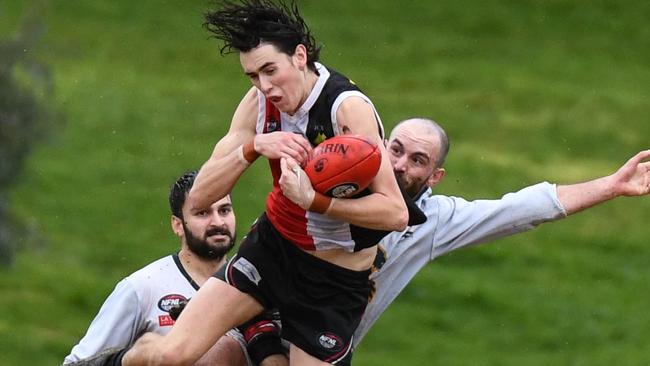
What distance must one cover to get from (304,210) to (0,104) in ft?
32.4

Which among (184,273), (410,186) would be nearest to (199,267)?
(184,273)

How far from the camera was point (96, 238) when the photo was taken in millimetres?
21859

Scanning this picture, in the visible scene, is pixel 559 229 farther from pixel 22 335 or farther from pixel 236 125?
pixel 236 125

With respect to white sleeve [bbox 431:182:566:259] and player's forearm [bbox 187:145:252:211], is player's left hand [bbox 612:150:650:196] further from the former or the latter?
player's forearm [bbox 187:145:252:211]

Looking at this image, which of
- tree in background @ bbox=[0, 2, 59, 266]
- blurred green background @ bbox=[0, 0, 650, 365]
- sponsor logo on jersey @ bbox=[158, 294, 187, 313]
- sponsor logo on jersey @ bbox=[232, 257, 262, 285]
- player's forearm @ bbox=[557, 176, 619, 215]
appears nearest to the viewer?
sponsor logo on jersey @ bbox=[232, 257, 262, 285]

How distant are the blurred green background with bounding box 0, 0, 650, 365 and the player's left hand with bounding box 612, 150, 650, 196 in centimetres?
1030

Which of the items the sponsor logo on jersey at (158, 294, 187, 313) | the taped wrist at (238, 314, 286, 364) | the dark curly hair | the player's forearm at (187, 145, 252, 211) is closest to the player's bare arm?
the player's forearm at (187, 145, 252, 211)

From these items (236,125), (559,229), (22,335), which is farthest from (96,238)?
(236,125)

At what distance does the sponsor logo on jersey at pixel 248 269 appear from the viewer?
8391 millimetres

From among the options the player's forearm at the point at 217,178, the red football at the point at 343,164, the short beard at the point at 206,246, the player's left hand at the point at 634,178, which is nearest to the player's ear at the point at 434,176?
the player's left hand at the point at 634,178

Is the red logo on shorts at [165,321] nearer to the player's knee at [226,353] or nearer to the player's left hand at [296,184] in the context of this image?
the player's knee at [226,353]

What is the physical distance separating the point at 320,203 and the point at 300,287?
665 millimetres

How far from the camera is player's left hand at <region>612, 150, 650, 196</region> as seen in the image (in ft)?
29.3

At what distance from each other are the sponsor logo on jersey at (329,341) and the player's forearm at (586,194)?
1.49 metres
